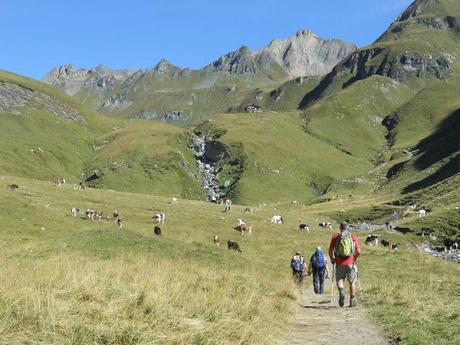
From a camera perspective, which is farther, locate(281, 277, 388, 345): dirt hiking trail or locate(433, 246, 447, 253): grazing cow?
locate(433, 246, 447, 253): grazing cow

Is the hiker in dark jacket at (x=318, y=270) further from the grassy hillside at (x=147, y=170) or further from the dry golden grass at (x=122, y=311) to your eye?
the grassy hillside at (x=147, y=170)

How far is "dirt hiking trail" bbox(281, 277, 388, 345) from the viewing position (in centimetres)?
1219

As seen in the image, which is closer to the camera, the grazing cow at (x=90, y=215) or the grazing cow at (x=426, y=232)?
the grazing cow at (x=90, y=215)

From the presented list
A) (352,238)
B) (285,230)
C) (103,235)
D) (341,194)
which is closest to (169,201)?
(285,230)

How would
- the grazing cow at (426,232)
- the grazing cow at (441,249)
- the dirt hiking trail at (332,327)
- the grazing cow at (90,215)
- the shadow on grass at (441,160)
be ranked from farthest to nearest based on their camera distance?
the shadow on grass at (441,160)
the grazing cow at (426,232)
the grazing cow at (441,249)
the grazing cow at (90,215)
the dirt hiking trail at (332,327)

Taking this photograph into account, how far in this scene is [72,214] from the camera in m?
58.9

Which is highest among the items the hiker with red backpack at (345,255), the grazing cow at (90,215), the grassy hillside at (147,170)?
the grassy hillside at (147,170)

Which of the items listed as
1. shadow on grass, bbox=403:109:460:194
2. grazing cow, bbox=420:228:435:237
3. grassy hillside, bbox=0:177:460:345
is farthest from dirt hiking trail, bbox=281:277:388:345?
shadow on grass, bbox=403:109:460:194

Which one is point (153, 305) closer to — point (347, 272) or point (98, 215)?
point (347, 272)

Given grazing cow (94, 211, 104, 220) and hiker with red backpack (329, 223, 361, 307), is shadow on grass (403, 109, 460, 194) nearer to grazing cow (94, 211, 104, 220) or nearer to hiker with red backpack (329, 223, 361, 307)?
grazing cow (94, 211, 104, 220)

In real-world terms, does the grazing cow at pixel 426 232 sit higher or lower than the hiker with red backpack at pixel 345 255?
higher

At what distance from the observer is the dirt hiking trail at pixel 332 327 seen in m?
12.2

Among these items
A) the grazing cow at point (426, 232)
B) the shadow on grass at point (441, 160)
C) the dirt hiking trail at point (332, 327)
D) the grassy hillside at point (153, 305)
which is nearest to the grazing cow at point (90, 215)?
the grassy hillside at point (153, 305)

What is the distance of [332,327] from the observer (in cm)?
1423
